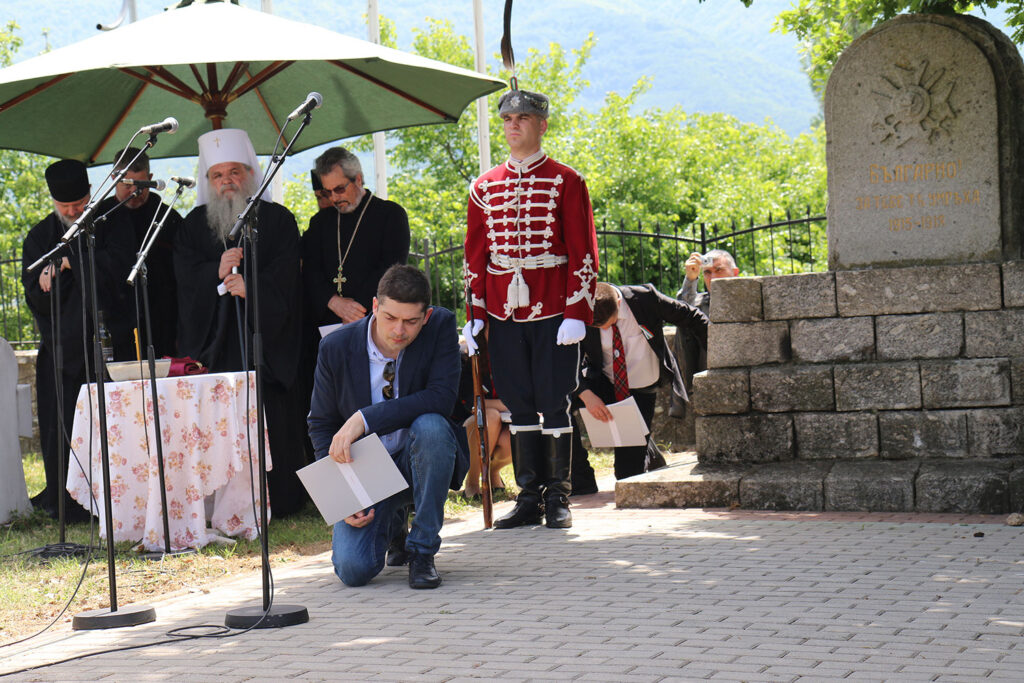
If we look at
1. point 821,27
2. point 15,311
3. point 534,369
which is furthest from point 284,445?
point 15,311

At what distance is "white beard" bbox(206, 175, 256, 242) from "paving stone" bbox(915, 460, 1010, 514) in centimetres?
425

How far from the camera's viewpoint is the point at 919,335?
7.70 m

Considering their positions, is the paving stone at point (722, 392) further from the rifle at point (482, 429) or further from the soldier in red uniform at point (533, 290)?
the rifle at point (482, 429)

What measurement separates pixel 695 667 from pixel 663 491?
354cm

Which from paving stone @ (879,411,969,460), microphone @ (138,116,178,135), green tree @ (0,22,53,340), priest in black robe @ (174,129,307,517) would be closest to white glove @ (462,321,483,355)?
priest in black robe @ (174,129,307,517)

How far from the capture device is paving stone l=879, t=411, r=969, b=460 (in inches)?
294

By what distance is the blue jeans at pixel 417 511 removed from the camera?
18.2ft

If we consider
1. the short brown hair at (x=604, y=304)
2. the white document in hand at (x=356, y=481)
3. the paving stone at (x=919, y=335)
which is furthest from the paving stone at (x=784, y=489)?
the white document in hand at (x=356, y=481)

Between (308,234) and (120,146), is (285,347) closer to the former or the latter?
(308,234)

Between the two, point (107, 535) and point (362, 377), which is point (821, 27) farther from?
point (107, 535)

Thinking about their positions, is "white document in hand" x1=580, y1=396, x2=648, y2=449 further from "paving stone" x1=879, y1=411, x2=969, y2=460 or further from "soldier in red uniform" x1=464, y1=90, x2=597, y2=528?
"paving stone" x1=879, y1=411, x2=969, y2=460

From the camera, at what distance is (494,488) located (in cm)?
858

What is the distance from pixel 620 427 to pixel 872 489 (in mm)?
1570

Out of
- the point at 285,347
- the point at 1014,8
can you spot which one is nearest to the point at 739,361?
the point at 285,347
